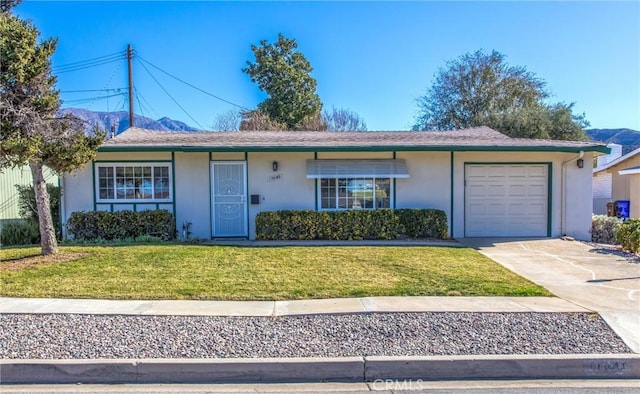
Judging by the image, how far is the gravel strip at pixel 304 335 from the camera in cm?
416

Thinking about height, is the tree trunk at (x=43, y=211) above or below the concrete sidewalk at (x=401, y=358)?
above

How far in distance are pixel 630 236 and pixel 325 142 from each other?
24.9 feet

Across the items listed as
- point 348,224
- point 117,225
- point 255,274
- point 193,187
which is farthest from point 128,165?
point 255,274

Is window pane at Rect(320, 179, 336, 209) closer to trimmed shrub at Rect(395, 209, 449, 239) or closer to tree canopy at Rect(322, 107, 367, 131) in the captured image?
trimmed shrub at Rect(395, 209, 449, 239)

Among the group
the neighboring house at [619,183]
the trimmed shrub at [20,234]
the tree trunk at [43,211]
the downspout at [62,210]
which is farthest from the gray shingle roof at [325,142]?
the neighboring house at [619,183]

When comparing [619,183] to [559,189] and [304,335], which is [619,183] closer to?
[559,189]

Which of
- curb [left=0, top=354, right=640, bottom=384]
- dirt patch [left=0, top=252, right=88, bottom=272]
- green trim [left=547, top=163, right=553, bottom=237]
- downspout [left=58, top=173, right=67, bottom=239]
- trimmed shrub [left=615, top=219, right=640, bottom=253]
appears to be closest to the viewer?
curb [left=0, top=354, right=640, bottom=384]

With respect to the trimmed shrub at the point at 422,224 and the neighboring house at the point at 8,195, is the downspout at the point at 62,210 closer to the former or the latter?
the neighboring house at the point at 8,195

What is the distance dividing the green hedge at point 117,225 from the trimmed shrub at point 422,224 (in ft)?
20.5

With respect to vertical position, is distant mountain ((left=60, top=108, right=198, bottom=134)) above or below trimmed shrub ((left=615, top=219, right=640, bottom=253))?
above

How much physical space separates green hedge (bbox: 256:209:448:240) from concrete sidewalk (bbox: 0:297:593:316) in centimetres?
555

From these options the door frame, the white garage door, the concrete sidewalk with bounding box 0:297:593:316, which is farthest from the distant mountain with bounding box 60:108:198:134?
the white garage door

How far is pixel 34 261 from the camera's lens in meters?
8.32

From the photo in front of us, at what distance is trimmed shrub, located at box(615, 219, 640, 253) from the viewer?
9462 millimetres
